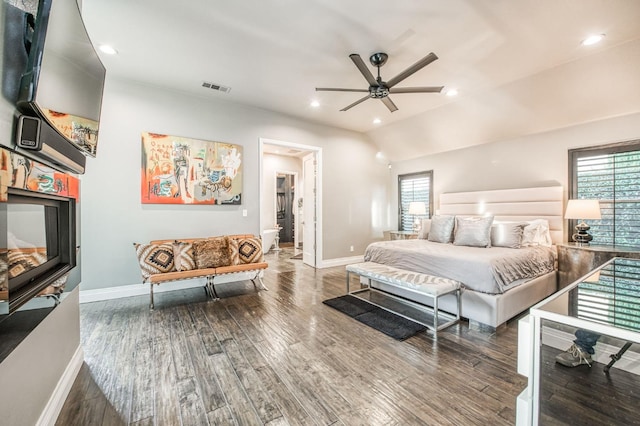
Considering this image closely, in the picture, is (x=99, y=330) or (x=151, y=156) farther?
(x=151, y=156)

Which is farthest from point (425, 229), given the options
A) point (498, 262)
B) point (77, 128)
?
point (77, 128)

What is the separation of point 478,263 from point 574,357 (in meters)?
1.16

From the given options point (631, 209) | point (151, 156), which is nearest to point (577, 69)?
point (631, 209)

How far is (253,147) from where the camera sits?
461cm

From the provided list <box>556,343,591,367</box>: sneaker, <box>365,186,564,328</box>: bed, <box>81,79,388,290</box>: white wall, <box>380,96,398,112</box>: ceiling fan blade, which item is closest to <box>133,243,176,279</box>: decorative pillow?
<box>81,79,388,290</box>: white wall

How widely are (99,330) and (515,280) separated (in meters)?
4.47

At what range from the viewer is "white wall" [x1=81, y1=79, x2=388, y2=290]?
11.5 ft

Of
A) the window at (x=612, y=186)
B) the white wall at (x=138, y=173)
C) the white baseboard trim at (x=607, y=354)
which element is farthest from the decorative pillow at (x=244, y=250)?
the window at (x=612, y=186)

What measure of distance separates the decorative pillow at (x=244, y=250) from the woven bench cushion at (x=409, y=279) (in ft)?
4.84

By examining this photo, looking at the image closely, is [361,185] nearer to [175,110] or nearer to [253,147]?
[253,147]

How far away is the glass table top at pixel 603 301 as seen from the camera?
972 millimetres

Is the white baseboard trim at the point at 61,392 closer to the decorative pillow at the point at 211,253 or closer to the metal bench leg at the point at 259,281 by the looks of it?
the decorative pillow at the point at 211,253

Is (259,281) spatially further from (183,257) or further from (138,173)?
(138,173)

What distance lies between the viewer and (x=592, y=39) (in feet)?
8.80
